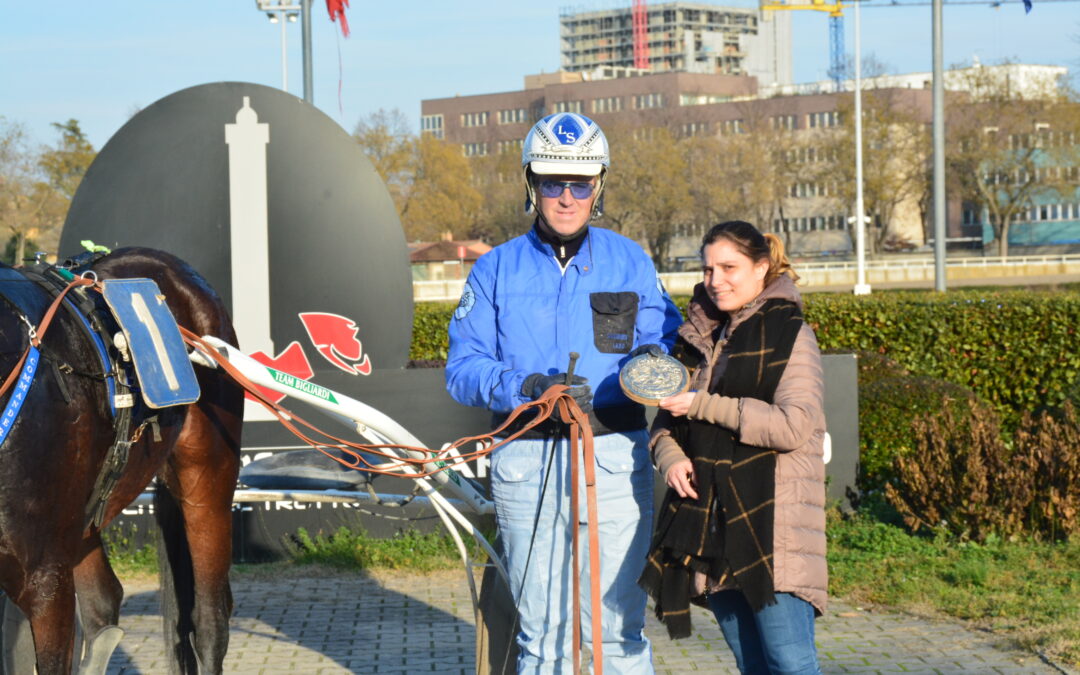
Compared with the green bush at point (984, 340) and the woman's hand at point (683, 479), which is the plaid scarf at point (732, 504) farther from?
the green bush at point (984, 340)

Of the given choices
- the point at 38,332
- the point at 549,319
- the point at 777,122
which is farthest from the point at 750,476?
the point at 777,122

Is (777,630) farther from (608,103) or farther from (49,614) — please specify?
(608,103)

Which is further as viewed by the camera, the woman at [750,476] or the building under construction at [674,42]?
the building under construction at [674,42]

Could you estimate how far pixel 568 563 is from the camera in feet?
13.1

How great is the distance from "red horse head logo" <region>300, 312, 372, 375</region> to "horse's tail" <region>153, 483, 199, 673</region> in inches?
112

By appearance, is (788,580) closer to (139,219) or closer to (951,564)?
(951,564)

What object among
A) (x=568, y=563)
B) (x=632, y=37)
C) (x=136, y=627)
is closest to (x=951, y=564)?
(x=568, y=563)

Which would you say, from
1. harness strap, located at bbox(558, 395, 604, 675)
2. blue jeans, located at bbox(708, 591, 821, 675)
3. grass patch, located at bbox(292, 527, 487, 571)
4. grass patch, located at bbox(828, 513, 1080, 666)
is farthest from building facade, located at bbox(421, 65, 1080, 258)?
harness strap, located at bbox(558, 395, 604, 675)

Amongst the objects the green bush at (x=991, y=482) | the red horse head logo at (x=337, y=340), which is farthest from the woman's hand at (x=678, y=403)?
the green bush at (x=991, y=482)

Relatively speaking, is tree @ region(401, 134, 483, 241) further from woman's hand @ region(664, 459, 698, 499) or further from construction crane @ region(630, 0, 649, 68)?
construction crane @ region(630, 0, 649, 68)

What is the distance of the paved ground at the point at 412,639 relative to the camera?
5.66 m

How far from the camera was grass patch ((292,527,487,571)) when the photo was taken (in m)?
7.53

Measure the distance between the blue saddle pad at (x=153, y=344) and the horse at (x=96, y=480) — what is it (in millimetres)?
125

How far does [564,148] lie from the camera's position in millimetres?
3895
